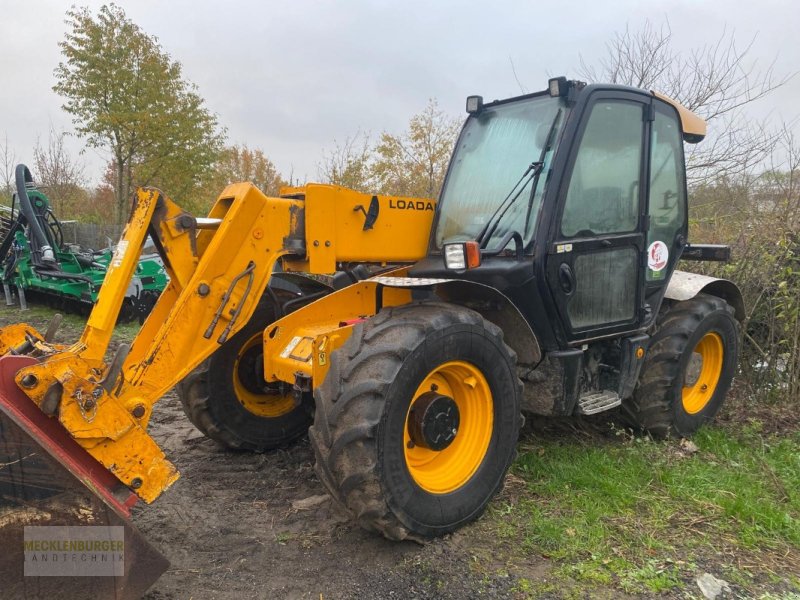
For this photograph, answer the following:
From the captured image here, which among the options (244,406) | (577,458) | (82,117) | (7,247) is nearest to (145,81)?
(82,117)

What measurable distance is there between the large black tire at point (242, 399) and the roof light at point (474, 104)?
1899mm

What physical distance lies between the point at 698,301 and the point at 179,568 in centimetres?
406

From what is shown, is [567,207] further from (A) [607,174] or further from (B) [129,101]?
(B) [129,101]

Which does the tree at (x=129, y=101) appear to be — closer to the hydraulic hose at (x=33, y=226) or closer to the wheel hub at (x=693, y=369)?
the hydraulic hose at (x=33, y=226)

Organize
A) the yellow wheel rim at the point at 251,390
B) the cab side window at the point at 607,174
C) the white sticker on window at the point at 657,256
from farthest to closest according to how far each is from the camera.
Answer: the white sticker on window at the point at 657,256
the yellow wheel rim at the point at 251,390
the cab side window at the point at 607,174

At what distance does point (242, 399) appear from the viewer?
4.13 metres

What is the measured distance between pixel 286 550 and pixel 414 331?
1.27 meters

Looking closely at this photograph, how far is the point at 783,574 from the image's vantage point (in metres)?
2.98

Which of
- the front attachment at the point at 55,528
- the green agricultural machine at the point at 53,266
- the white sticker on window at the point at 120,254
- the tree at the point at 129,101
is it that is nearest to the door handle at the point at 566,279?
the white sticker on window at the point at 120,254

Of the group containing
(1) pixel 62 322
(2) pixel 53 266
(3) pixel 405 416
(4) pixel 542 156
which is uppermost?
(4) pixel 542 156

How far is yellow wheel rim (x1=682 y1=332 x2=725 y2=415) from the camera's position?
16.0 feet

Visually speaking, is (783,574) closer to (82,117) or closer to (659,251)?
(659,251)

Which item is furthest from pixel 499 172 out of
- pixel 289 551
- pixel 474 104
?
pixel 289 551

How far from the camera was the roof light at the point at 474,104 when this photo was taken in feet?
13.7
